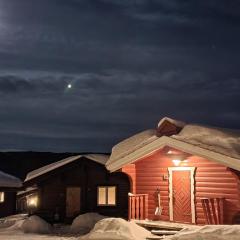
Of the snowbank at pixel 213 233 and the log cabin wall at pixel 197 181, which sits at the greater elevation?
the log cabin wall at pixel 197 181

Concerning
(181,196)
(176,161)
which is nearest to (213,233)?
(181,196)

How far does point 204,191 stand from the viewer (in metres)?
15.9

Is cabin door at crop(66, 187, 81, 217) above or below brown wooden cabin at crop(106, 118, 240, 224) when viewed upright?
below

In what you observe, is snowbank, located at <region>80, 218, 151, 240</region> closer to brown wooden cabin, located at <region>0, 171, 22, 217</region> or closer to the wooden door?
the wooden door

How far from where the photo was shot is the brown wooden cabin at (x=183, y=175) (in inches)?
578

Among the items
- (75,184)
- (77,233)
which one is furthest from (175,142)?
(75,184)

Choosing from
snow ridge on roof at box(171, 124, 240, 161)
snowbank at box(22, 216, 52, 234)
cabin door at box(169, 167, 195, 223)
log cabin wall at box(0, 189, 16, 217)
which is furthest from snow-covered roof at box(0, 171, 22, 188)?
snow ridge on roof at box(171, 124, 240, 161)

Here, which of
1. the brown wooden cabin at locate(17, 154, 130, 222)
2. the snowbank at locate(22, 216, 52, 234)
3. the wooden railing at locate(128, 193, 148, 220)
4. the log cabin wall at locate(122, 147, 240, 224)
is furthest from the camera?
the brown wooden cabin at locate(17, 154, 130, 222)

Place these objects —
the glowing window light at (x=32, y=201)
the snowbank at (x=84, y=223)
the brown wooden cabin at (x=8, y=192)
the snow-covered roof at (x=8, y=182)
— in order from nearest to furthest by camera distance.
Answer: the snowbank at (x=84, y=223)
the snow-covered roof at (x=8, y=182)
the brown wooden cabin at (x=8, y=192)
the glowing window light at (x=32, y=201)

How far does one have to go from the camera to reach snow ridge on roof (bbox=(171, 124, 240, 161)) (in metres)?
14.3

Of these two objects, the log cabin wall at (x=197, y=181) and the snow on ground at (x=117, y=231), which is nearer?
the snow on ground at (x=117, y=231)

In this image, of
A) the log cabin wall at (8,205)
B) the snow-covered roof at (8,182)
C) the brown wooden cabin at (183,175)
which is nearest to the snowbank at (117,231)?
the brown wooden cabin at (183,175)

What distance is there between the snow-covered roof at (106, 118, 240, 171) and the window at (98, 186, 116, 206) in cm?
949

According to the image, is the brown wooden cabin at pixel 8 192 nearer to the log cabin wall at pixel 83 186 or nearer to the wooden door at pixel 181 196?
the log cabin wall at pixel 83 186
